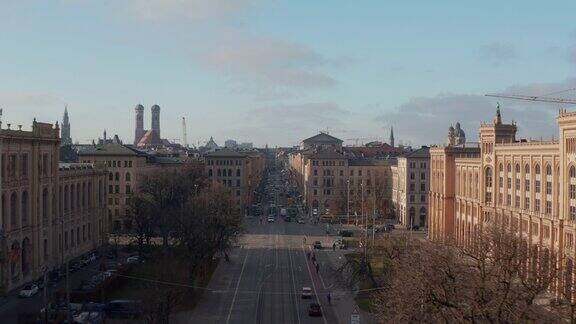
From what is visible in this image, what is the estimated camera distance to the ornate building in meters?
61.1

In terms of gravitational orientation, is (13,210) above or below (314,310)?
above

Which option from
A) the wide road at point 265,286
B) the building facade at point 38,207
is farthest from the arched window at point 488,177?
the building facade at point 38,207

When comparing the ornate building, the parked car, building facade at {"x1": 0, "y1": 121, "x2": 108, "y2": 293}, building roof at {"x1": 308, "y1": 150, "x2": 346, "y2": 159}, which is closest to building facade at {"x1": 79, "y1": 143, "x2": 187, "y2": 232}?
building facade at {"x1": 0, "y1": 121, "x2": 108, "y2": 293}

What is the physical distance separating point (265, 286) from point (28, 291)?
74.5 ft

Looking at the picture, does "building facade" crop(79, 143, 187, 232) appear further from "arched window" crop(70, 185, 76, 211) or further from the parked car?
the parked car

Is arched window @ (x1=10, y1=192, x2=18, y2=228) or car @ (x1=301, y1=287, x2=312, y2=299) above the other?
arched window @ (x1=10, y1=192, x2=18, y2=228)

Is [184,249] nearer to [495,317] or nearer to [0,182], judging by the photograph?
[0,182]

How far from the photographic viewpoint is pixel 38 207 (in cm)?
7394

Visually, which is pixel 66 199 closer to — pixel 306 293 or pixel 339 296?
pixel 306 293

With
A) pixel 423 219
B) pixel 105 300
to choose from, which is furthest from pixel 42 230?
pixel 423 219

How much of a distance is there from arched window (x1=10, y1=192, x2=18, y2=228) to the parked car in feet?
54.7

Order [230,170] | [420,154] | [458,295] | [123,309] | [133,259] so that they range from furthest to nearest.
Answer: [230,170] < [420,154] < [133,259] < [123,309] < [458,295]

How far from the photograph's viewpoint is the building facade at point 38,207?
2606 inches

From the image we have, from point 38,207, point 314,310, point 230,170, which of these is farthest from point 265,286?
point 230,170
